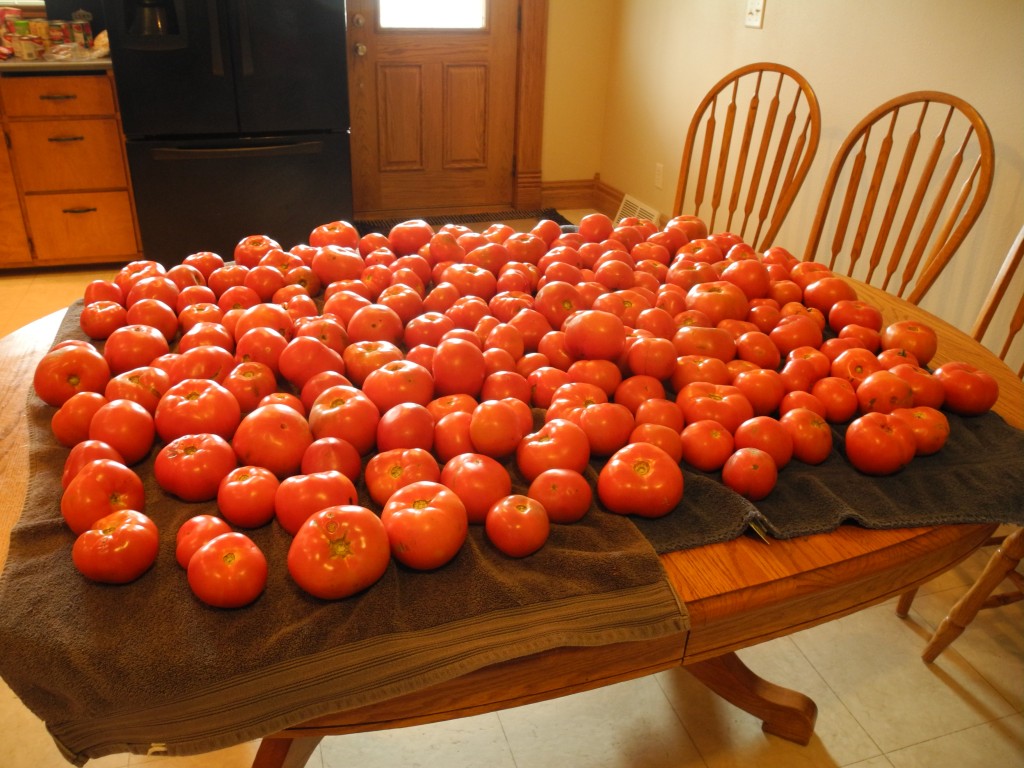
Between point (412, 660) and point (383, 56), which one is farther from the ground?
point (383, 56)

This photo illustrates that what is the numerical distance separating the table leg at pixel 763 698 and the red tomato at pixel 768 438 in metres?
0.60

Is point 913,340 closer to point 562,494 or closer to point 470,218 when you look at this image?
point 562,494

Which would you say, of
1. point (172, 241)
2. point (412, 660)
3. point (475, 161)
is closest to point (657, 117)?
point (475, 161)

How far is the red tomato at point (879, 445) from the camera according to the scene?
1028mm

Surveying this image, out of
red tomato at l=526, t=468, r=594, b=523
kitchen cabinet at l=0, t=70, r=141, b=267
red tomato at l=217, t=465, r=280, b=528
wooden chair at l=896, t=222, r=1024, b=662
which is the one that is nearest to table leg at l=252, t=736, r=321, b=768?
red tomato at l=217, t=465, r=280, b=528

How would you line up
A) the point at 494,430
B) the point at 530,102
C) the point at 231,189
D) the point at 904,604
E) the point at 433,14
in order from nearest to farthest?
the point at 494,430
the point at 904,604
the point at 231,189
the point at 433,14
the point at 530,102

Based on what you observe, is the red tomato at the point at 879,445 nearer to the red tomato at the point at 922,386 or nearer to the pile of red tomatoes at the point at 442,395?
the pile of red tomatoes at the point at 442,395

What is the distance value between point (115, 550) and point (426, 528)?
312 millimetres

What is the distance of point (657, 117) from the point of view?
157 inches

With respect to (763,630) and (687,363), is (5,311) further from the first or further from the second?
(763,630)

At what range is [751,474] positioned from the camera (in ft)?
3.20

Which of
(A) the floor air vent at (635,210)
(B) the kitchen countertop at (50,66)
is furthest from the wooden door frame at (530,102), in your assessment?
(B) the kitchen countertop at (50,66)

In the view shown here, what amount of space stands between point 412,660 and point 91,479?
42cm

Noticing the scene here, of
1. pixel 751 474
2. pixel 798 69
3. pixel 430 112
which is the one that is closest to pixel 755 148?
pixel 798 69
